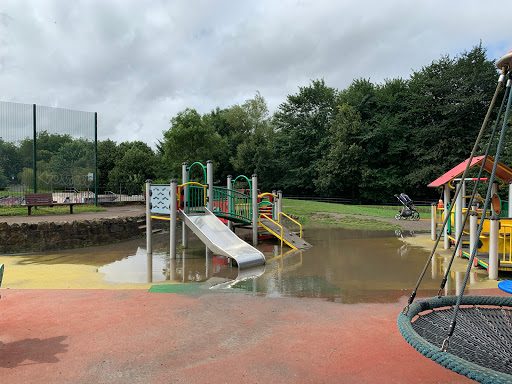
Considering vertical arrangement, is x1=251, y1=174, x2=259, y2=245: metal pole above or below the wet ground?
above

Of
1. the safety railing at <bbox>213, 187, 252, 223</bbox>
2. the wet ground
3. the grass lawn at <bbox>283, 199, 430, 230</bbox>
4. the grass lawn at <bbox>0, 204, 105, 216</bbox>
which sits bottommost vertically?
the wet ground

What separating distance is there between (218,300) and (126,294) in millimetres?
1724

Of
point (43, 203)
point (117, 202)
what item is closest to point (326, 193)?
point (117, 202)

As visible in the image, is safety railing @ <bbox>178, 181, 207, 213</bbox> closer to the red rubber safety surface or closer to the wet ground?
the wet ground

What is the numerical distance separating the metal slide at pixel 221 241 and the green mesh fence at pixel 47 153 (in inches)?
421

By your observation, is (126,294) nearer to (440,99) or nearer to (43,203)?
(43,203)

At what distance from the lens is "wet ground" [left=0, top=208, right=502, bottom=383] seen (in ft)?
12.2

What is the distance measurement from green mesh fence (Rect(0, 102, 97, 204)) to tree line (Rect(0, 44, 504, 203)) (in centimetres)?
838

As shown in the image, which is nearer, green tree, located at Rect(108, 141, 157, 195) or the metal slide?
the metal slide

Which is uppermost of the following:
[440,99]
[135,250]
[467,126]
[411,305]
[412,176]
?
[440,99]

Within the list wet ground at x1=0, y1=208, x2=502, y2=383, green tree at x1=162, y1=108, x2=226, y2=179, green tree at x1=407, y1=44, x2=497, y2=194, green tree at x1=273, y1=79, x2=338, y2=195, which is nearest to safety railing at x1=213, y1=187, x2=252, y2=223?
wet ground at x1=0, y1=208, x2=502, y2=383

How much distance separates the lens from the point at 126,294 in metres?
6.63

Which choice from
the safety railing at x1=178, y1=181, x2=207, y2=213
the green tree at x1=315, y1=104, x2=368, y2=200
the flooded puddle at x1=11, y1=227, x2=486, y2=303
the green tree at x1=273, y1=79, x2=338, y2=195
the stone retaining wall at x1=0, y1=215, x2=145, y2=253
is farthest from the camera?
the green tree at x1=273, y1=79, x2=338, y2=195

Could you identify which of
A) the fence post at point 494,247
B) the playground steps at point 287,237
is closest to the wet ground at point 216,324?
the fence post at point 494,247
